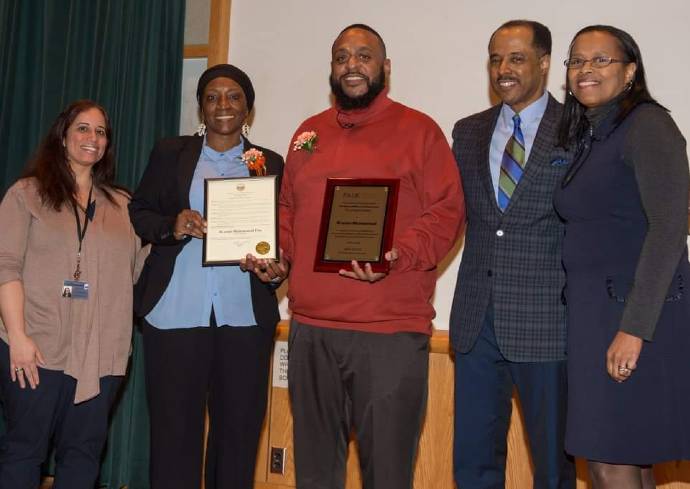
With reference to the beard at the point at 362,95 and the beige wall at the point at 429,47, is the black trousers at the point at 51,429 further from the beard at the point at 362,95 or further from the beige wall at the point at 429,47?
the beige wall at the point at 429,47

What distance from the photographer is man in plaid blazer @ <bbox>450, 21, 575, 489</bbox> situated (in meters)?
2.73

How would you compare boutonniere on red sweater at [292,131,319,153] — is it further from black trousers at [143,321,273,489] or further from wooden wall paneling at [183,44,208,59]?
wooden wall paneling at [183,44,208,59]

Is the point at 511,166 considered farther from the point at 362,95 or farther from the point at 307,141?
the point at 307,141

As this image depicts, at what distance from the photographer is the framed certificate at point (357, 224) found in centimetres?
275

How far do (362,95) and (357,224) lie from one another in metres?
0.53

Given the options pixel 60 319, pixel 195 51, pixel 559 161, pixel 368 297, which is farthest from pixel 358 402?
pixel 195 51

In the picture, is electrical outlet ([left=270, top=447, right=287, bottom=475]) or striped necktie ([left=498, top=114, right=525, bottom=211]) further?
electrical outlet ([left=270, top=447, right=287, bottom=475])

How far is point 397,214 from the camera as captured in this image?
288cm

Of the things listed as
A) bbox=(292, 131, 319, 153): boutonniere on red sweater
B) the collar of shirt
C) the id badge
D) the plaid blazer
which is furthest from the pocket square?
the id badge

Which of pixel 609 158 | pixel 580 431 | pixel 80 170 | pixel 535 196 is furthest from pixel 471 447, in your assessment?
pixel 80 170

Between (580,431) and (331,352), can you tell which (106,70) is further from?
(580,431)

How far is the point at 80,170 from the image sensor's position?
3469 millimetres

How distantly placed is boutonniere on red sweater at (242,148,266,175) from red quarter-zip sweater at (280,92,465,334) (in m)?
0.21

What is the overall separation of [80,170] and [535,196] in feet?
6.37
